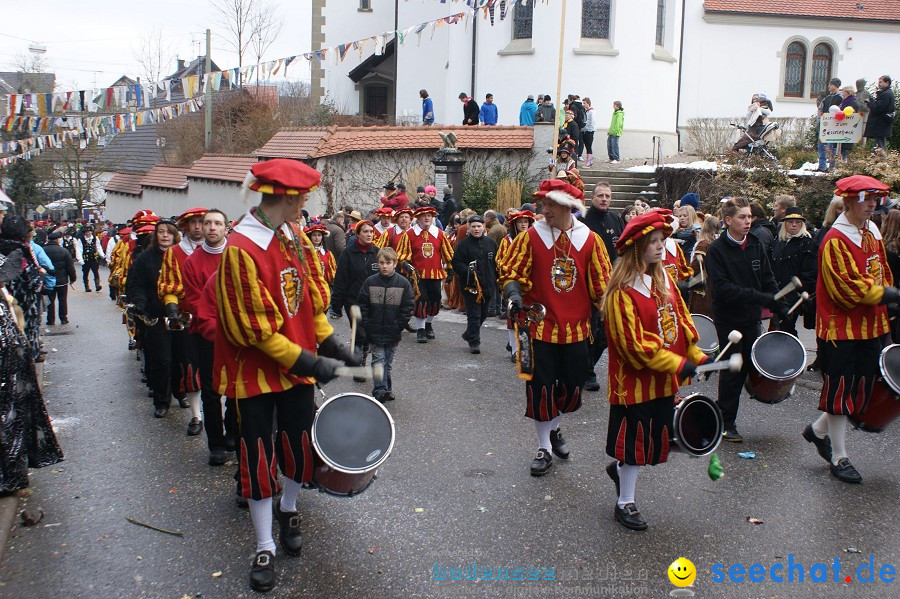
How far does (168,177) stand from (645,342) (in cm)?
3214

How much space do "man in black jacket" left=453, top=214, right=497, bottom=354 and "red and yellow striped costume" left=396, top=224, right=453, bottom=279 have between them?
17.7 inches

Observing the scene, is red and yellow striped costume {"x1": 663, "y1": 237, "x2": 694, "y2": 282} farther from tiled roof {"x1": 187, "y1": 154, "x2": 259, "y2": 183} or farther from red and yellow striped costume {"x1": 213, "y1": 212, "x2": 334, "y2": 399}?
tiled roof {"x1": 187, "y1": 154, "x2": 259, "y2": 183}


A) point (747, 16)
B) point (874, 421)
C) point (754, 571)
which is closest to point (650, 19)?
point (747, 16)

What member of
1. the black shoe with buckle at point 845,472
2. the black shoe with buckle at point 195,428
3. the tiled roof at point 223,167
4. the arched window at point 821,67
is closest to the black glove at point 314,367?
the black shoe with buckle at point 195,428

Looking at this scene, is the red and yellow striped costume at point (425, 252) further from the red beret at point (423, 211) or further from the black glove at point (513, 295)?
the black glove at point (513, 295)

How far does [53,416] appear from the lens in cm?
806

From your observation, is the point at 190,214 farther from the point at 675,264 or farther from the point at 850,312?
the point at 850,312

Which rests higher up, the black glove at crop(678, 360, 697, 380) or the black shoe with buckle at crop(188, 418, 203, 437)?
the black glove at crop(678, 360, 697, 380)

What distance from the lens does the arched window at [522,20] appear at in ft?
86.8

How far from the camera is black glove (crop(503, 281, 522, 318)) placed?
5921mm

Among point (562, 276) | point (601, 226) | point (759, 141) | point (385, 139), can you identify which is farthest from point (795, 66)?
point (562, 276)

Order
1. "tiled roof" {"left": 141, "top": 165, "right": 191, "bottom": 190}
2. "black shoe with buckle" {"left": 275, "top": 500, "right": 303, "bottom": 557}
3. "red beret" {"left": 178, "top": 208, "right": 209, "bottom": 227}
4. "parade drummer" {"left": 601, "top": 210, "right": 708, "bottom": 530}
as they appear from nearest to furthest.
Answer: "black shoe with buckle" {"left": 275, "top": 500, "right": 303, "bottom": 557} < "parade drummer" {"left": 601, "top": 210, "right": 708, "bottom": 530} < "red beret" {"left": 178, "top": 208, "right": 209, "bottom": 227} < "tiled roof" {"left": 141, "top": 165, "right": 191, "bottom": 190}

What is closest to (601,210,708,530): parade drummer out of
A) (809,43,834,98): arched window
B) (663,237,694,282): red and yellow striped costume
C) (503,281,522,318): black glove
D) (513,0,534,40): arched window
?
(503,281,522,318): black glove

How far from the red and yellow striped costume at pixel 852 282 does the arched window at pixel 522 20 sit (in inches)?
863
